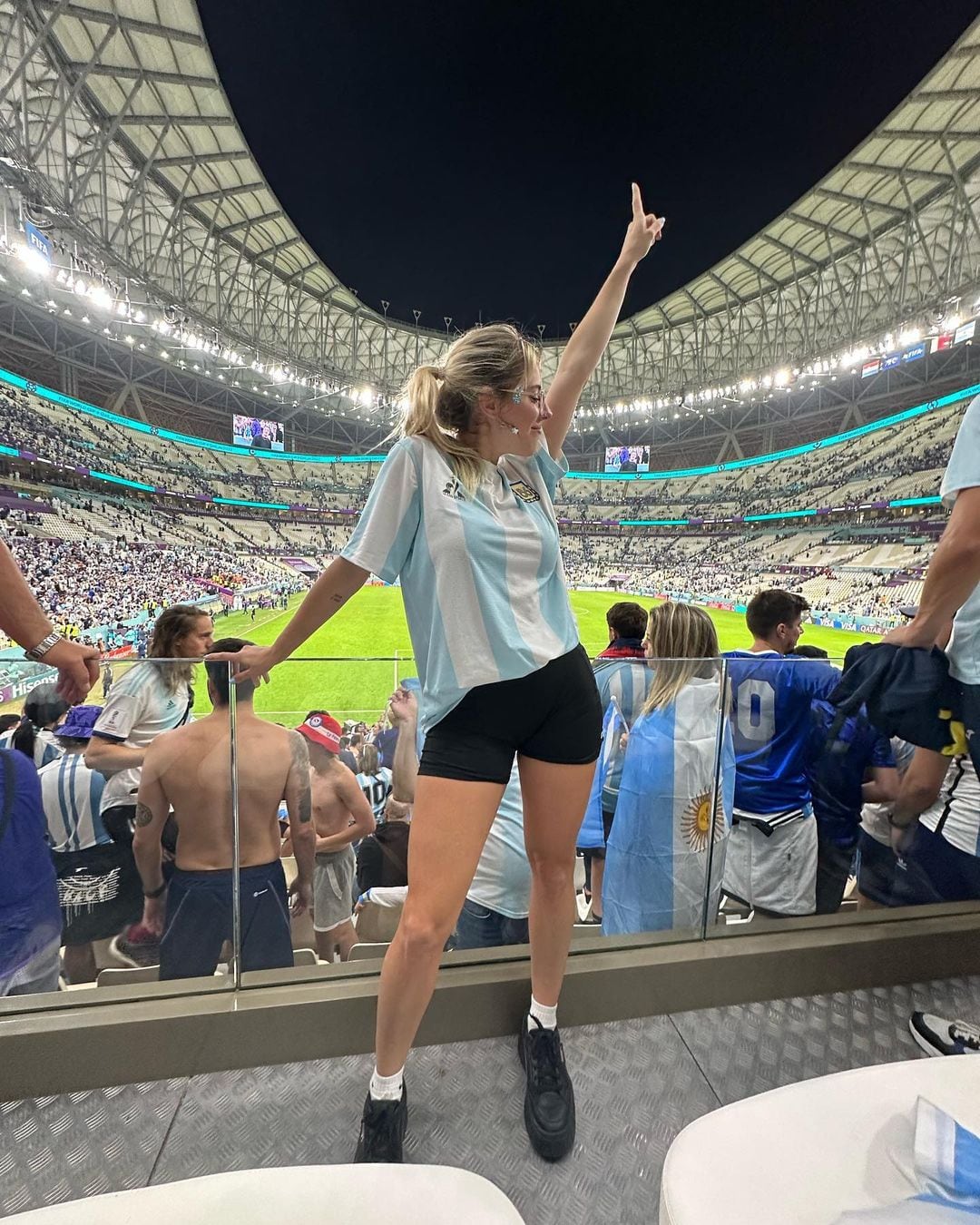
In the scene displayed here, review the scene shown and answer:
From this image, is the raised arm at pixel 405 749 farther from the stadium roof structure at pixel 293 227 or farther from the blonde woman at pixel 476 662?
the stadium roof structure at pixel 293 227

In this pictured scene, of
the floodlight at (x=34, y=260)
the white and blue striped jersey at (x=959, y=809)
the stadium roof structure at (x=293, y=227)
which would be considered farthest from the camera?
the floodlight at (x=34, y=260)

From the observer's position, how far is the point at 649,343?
29.0 meters

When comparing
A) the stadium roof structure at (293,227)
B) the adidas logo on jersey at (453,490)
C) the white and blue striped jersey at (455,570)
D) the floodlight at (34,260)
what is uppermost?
the stadium roof structure at (293,227)

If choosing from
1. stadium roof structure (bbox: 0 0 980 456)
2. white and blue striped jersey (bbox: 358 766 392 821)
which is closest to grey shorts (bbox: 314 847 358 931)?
white and blue striped jersey (bbox: 358 766 392 821)

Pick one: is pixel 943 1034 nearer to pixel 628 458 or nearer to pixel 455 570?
pixel 455 570

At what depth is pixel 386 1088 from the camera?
2.87ft

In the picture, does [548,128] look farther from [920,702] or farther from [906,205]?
[906,205]

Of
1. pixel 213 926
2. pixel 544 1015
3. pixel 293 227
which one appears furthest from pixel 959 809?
pixel 293 227

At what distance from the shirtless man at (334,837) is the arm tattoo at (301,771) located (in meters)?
0.02

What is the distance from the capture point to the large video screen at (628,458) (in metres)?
33.4

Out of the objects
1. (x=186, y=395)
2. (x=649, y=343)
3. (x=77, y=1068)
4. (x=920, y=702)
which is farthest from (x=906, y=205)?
(x=186, y=395)

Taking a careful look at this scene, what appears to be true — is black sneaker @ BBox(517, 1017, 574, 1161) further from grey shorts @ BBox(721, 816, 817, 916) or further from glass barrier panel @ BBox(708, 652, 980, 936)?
grey shorts @ BBox(721, 816, 817, 916)

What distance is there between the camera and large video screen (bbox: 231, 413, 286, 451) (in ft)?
105

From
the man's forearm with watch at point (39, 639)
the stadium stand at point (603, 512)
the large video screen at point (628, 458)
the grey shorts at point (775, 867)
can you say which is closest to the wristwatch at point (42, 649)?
the man's forearm with watch at point (39, 639)
